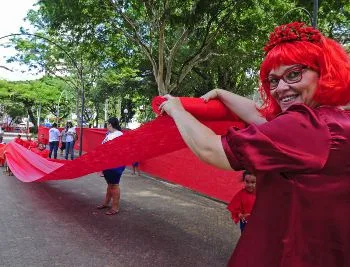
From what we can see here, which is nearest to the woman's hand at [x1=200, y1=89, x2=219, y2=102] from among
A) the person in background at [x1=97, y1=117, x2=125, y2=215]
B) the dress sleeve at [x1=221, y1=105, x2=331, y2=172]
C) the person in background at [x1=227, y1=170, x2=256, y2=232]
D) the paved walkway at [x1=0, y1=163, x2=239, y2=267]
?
the dress sleeve at [x1=221, y1=105, x2=331, y2=172]

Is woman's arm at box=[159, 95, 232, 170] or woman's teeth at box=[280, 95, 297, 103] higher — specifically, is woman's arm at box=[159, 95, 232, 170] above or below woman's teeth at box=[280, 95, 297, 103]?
below

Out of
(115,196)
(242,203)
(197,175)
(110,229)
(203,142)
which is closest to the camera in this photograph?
(203,142)

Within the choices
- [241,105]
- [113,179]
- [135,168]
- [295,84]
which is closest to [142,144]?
[241,105]

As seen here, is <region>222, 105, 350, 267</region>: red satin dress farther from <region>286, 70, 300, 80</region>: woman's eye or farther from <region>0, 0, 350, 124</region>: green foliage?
<region>0, 0, 350, 124</region>: green foliage

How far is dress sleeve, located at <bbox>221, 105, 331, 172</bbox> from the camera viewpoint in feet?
3.66

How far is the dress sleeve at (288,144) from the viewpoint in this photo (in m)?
1.12

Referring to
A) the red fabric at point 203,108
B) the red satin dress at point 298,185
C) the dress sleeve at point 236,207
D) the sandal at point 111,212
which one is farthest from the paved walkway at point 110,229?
the red satin dress at point 298,185

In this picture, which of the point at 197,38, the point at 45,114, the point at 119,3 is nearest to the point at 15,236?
the point at 119,3

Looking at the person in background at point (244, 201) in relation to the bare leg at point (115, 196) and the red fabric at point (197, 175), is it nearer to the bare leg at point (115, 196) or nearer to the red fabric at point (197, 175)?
the red fabric at point (197, 175)

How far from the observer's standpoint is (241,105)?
189cm

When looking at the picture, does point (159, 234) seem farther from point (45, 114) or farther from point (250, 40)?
point (45, 114)

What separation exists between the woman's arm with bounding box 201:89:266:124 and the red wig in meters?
0.46

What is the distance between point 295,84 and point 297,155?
302 millimetres

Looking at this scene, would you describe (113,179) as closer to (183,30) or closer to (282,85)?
(282,85)
